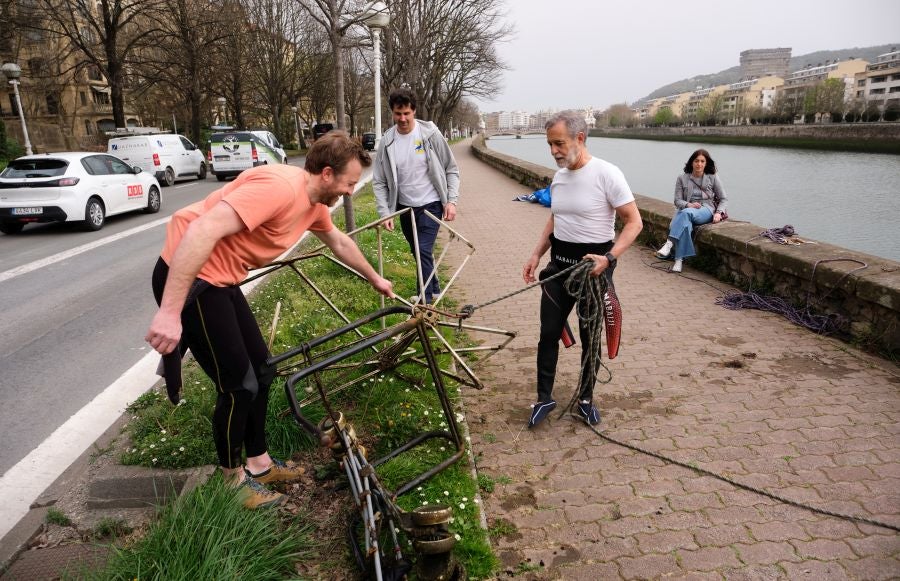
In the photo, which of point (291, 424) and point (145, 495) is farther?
point (291, 424)

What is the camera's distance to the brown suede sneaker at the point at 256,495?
8.89 feet

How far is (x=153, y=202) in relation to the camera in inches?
545

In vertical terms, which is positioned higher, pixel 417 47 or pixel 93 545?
pixel 417 47

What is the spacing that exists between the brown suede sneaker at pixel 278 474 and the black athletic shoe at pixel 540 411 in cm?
148

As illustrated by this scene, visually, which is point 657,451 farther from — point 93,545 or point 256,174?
point 93,545

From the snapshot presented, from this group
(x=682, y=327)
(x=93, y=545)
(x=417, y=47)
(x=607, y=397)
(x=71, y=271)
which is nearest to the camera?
(x=93, y=545)

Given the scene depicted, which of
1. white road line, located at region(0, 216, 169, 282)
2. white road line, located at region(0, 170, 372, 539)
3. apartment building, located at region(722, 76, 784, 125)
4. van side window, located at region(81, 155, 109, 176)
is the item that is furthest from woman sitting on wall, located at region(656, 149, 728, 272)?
apartment building, located at region(722, 76, 784, 125)

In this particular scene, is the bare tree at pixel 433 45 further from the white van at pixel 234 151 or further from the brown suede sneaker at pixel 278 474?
the brown suede sneaker at pixel 278 474

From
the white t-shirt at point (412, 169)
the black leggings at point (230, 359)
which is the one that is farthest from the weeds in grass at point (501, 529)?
the white t-shirt at point (412, 169)

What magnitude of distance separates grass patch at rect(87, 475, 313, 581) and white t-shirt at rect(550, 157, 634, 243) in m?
2.31

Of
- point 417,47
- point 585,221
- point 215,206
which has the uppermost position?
point 417,47

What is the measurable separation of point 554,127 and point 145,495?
10.0 feet

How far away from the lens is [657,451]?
3477mm

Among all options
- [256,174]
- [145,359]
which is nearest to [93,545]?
[256,174]
